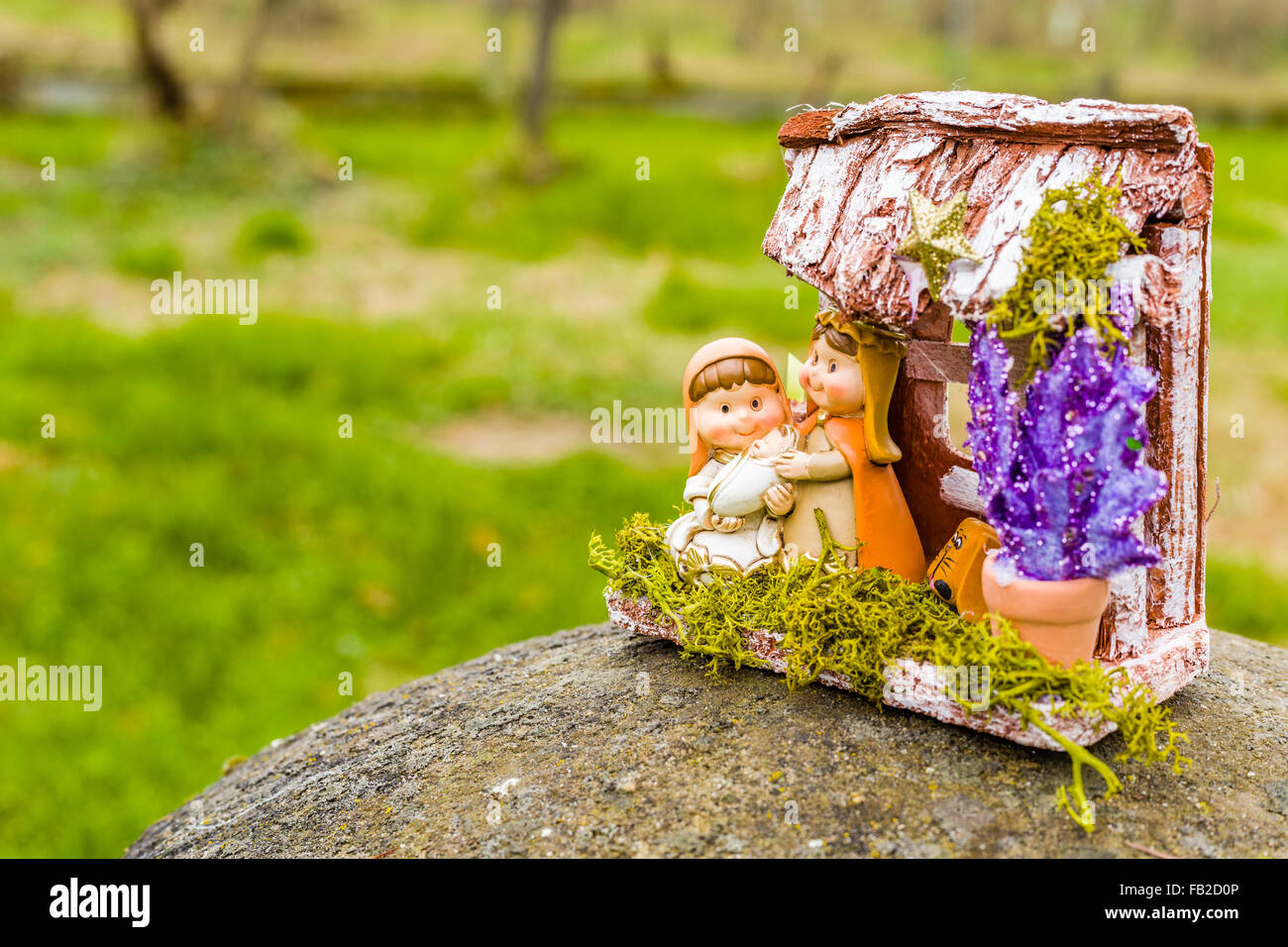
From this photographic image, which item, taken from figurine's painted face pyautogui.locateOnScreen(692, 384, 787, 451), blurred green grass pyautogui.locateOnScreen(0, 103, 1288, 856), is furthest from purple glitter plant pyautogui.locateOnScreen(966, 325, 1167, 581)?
blurred green grass pyautogui.locateOnScreen(0, 103, 1288, 856)

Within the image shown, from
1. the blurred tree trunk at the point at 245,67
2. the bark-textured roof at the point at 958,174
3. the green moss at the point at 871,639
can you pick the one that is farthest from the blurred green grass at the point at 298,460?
the bark-textured roof at the point at 958,174

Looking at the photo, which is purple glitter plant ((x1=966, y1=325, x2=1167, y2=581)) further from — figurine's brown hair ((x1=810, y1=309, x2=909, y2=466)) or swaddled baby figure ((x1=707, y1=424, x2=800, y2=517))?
swaddled baby figure ((x1=707, y1=424, x2=800, y2=517))

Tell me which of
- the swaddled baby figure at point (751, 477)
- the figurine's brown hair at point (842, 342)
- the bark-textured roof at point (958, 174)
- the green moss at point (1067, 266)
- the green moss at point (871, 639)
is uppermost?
the bark-textured roof at point (958, 174)

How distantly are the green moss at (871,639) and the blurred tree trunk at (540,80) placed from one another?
41.7 ft

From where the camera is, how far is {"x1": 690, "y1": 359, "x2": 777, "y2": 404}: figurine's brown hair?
3.35 m

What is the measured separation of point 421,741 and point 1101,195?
246 cm

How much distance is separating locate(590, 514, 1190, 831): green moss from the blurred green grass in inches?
125

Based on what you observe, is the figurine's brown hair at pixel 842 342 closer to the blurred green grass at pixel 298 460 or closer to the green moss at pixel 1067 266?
the green moss at pixel 1067 266

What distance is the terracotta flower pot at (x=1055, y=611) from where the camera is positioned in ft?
9.11

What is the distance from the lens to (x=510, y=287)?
39.1 ft

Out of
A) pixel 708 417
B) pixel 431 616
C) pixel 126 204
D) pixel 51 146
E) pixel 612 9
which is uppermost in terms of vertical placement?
pixel 612 9
